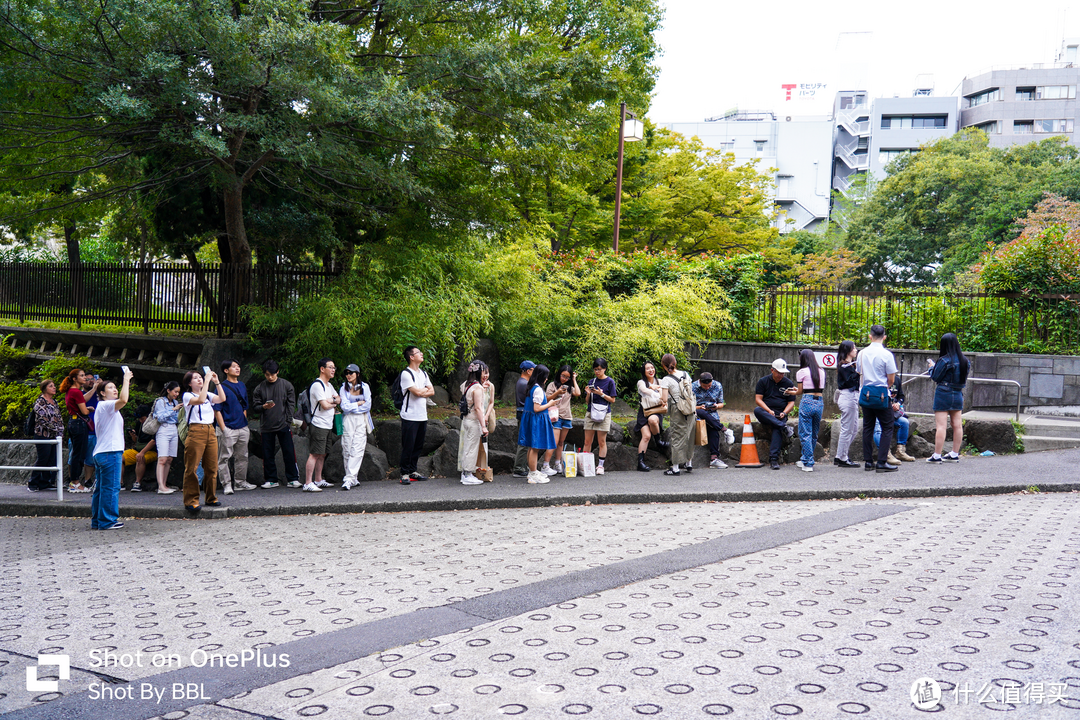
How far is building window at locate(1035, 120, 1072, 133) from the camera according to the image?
6494cm

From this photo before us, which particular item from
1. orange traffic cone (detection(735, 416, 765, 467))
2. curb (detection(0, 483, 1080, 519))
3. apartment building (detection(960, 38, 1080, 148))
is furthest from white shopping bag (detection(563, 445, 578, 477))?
apartment building (detection(960, 38, 1080, 148))

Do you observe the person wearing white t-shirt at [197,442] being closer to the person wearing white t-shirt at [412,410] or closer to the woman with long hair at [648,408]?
the person wearing white t-shirt at [412,410]

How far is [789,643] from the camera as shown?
16.1ft

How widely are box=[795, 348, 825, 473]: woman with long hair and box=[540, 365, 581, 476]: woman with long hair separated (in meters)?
3.66

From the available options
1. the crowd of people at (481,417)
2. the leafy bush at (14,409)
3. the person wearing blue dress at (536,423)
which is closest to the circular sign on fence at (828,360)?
the crowd of people at (481,417)

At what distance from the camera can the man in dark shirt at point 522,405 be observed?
12.6 m

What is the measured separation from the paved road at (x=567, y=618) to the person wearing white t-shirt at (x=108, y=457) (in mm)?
706

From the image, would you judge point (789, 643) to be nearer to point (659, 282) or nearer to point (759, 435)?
point (759, 435)

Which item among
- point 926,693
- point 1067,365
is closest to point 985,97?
point 1067,365

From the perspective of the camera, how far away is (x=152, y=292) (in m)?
16.9

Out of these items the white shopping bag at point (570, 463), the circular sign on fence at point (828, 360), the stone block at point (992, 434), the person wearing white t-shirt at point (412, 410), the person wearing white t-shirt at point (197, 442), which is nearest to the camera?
the person wearing white t-shirt at point (197, 442)

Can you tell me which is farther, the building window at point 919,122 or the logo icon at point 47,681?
the building window at point 919,122

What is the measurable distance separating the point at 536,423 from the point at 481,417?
917 mm

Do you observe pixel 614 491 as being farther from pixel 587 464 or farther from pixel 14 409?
pixel 14 409
